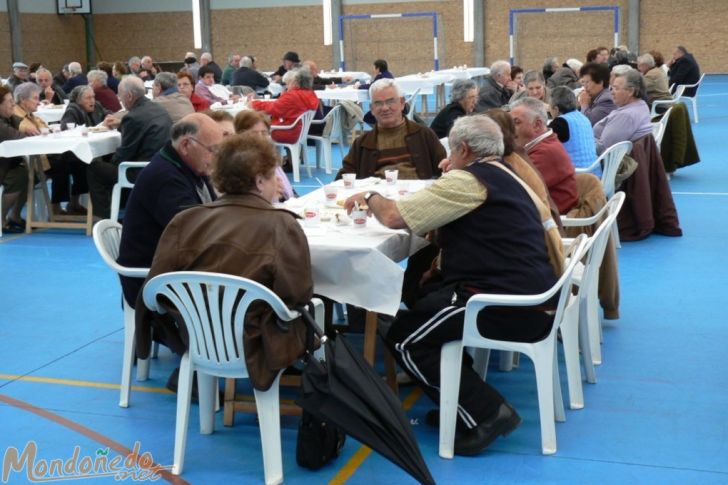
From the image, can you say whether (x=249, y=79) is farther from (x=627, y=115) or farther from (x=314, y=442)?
(x=314, y=442)

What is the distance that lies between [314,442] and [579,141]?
321cm

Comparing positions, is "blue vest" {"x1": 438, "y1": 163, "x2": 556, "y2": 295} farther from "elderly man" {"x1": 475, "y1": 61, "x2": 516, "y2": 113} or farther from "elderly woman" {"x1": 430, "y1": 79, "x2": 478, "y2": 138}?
"elderly man" {"x1": 475, "y1": 61, "x2": 516, "y2": 113}

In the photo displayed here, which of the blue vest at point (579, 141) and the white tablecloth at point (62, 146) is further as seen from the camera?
the white tablecloth at point (62, 146)

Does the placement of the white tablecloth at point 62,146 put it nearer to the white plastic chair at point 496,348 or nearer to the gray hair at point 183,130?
the gray hair at point 183,130

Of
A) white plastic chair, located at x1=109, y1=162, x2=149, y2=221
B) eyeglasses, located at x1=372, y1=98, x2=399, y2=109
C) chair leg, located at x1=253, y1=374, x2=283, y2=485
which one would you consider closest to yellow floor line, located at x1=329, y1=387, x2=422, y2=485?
chair leg, located at x1=253, y1=374, x2=283, y2=485

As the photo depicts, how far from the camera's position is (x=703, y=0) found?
19.8 meters

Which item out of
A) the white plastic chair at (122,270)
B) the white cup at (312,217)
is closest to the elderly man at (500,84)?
the white cup at (312,217)

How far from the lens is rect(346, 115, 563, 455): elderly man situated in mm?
3162

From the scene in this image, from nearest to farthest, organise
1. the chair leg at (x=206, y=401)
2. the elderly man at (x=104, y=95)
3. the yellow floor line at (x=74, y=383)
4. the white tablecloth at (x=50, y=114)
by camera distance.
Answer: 1. the chair leg at (x=206, y=401)
2. the yellow floor line at (x=74, y=383)
3. the elderly man at (x=104, y=95)
4. the white tablecloth at (x=50, y=114)

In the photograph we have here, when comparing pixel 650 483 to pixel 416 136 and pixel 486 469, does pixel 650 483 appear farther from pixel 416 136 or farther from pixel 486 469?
pixel 416 136

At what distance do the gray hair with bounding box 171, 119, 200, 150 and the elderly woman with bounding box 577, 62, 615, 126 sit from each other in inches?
163

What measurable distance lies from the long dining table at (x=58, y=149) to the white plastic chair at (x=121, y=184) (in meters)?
0.30

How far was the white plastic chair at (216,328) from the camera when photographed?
2859mm

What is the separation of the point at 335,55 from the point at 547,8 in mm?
4941
